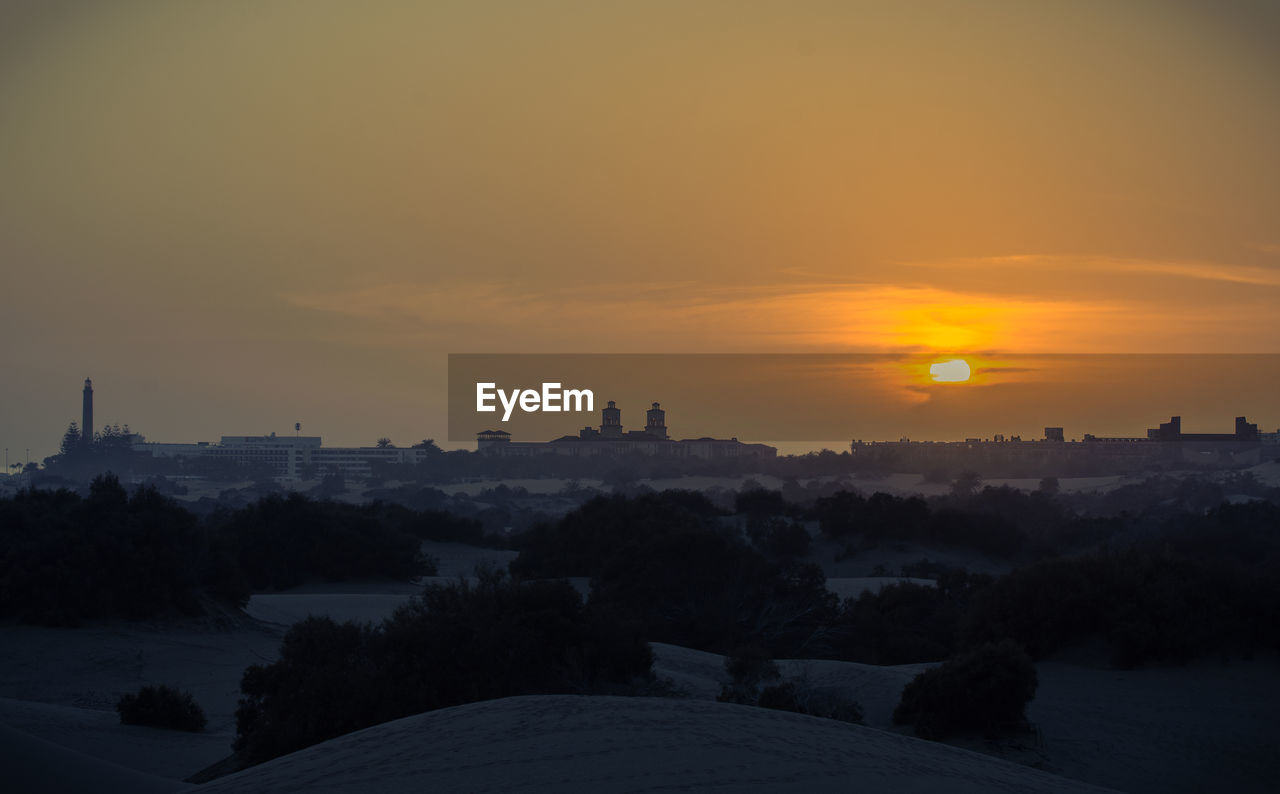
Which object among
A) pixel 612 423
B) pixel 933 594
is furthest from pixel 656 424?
pixel 933 594

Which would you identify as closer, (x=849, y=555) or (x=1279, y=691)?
(x=1279, y=691)

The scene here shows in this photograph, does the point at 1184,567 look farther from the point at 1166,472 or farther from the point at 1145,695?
the point at 1166,472

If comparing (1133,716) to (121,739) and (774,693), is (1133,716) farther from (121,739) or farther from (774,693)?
(121,739)

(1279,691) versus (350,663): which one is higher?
(350,663)

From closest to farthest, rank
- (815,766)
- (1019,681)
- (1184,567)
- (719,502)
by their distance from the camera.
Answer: (815,766), (1019,681), (1184,567), (719,502)

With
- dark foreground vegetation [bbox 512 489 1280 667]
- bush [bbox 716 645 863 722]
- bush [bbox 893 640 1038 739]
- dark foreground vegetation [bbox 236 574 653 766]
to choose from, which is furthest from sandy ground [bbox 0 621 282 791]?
bush [bbox 893 640 1038 739]

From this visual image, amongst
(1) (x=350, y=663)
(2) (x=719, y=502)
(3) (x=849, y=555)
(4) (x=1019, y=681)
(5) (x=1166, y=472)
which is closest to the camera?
(1) (x=350, y=663)

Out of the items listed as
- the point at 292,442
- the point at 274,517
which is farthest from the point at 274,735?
the point at 292,442
